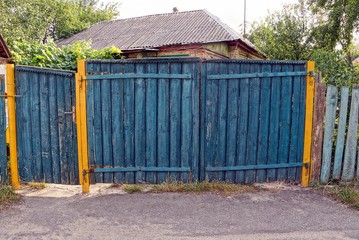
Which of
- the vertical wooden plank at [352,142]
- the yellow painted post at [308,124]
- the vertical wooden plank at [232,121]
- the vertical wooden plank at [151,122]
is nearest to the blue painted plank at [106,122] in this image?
the vertical wooden plank at [151,122]

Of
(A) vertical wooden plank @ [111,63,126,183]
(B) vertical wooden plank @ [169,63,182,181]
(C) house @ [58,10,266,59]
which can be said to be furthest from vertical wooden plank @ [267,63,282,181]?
(C) house @ [58,10,266,59]

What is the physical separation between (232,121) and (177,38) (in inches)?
313

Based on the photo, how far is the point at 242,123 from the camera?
15.6 ft

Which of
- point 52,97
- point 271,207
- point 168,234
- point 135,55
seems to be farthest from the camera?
point 135,55

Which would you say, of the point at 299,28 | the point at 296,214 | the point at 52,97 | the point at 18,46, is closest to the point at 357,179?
the point at 296,214

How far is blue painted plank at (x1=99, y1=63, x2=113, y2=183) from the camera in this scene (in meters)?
4.59

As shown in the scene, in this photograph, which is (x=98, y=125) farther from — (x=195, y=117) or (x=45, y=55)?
(x=45, y=55)

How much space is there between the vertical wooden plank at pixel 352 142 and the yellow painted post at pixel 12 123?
5146mm

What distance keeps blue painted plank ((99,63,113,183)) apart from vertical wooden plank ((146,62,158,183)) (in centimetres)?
57

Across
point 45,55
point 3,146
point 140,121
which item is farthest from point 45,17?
point 140,121

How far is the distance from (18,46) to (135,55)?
19.9 ft

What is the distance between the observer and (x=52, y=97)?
4.63m

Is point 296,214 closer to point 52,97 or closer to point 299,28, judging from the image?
point 52,97

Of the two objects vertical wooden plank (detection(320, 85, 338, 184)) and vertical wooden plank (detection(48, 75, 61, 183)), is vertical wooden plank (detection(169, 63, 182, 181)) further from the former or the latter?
vertical wooden plank (detection(320, 85, 338, 184))
